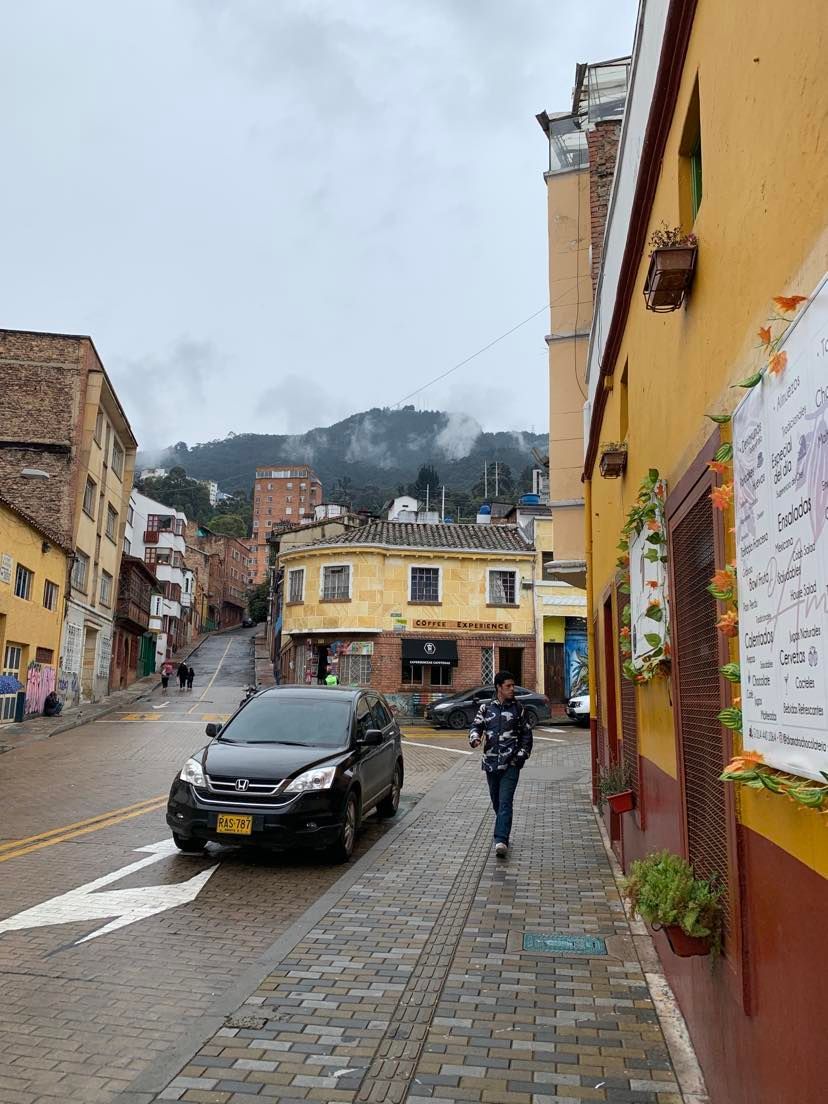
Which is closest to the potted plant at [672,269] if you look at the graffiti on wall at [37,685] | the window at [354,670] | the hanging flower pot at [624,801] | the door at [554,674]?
the hanging flower pot at [624,801]

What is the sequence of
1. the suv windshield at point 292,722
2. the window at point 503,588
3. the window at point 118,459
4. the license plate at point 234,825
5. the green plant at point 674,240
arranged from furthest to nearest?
the window at point 118,459 < the window at point 503,588 < the suv windshield at point 292,722 < the license plate at point 234,825 < the green plant at point 674,240

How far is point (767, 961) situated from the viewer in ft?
9.17

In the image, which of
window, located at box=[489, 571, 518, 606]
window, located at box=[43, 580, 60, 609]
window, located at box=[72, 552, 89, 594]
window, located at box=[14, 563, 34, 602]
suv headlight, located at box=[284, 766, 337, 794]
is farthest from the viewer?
Result: window, located at box=[489, 571, 518, 606]

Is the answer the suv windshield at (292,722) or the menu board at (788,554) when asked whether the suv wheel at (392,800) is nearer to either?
the suv windshield at (292,722)

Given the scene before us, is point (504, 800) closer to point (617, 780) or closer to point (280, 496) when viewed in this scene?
point (617, 780)

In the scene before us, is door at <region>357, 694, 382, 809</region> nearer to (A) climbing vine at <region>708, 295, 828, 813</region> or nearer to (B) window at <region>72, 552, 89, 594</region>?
(A) climbing vine at <region>708, 295, 828, 813</region>

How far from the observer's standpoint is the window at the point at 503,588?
3491cm

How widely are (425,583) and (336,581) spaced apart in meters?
3.63

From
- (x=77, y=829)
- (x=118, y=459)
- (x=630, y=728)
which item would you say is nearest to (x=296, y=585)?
(x=118, y=459)

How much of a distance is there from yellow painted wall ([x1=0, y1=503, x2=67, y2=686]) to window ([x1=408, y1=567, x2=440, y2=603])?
13.2 m

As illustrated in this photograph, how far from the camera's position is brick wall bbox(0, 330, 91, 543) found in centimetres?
3106

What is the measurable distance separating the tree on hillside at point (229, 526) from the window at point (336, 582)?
103592mm

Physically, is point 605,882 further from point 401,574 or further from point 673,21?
point 401,574

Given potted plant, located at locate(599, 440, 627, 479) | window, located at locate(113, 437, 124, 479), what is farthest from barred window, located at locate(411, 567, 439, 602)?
potted plant, located at locate(599, 440, 627, 479)
